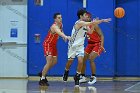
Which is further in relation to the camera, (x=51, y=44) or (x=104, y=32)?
(x=104, y=32)

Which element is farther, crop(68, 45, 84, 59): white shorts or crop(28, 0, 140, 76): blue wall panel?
crop(28, 0, 140, 76): blue wall panel

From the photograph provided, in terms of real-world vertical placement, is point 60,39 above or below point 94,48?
above

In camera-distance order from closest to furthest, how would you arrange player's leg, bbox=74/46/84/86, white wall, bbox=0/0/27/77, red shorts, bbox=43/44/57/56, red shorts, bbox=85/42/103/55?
player's leg, bbox=74/46/84/86, red shorts, bbox=43/44/57/56, red shorts, bbox=85/42/103/55, white wall, bbox=0/0/27/77

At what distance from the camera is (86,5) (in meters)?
12.1

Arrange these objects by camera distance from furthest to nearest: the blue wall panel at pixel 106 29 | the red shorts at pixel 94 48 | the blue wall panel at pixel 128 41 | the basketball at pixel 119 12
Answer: the blue wall panel at pixel 128 41 → the blue wall panel at pixel 106 29 → the basketball at pixel 119 12 → the red shorts at pixel 94 48

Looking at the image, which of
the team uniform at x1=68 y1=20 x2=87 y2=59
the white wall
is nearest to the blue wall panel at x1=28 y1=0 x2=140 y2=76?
the white wall

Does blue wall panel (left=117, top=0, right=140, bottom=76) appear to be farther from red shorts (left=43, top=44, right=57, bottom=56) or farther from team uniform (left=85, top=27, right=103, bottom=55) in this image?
red shorts (left=43, top=44, right=57, bottom=56)

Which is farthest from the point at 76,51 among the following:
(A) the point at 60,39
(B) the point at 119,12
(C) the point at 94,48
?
(A) the point at 60,39

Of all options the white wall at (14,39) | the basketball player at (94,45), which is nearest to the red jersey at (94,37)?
the basketball player at (94,45)

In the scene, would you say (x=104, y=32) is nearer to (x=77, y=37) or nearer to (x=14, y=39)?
(x=77, y=37)

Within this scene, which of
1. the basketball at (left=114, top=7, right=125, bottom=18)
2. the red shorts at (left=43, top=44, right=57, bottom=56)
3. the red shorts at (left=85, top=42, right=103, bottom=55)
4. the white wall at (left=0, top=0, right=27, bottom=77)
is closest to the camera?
the red shorts at (left=43, top=44, right=57, bottom=56)

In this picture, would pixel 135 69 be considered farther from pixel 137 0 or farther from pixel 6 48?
pixel 6 48

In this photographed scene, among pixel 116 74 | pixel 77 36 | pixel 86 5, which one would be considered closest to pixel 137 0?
pixel 86 5

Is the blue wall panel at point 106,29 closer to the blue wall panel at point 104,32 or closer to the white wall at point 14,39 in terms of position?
the blue wall panel at point 104,32
